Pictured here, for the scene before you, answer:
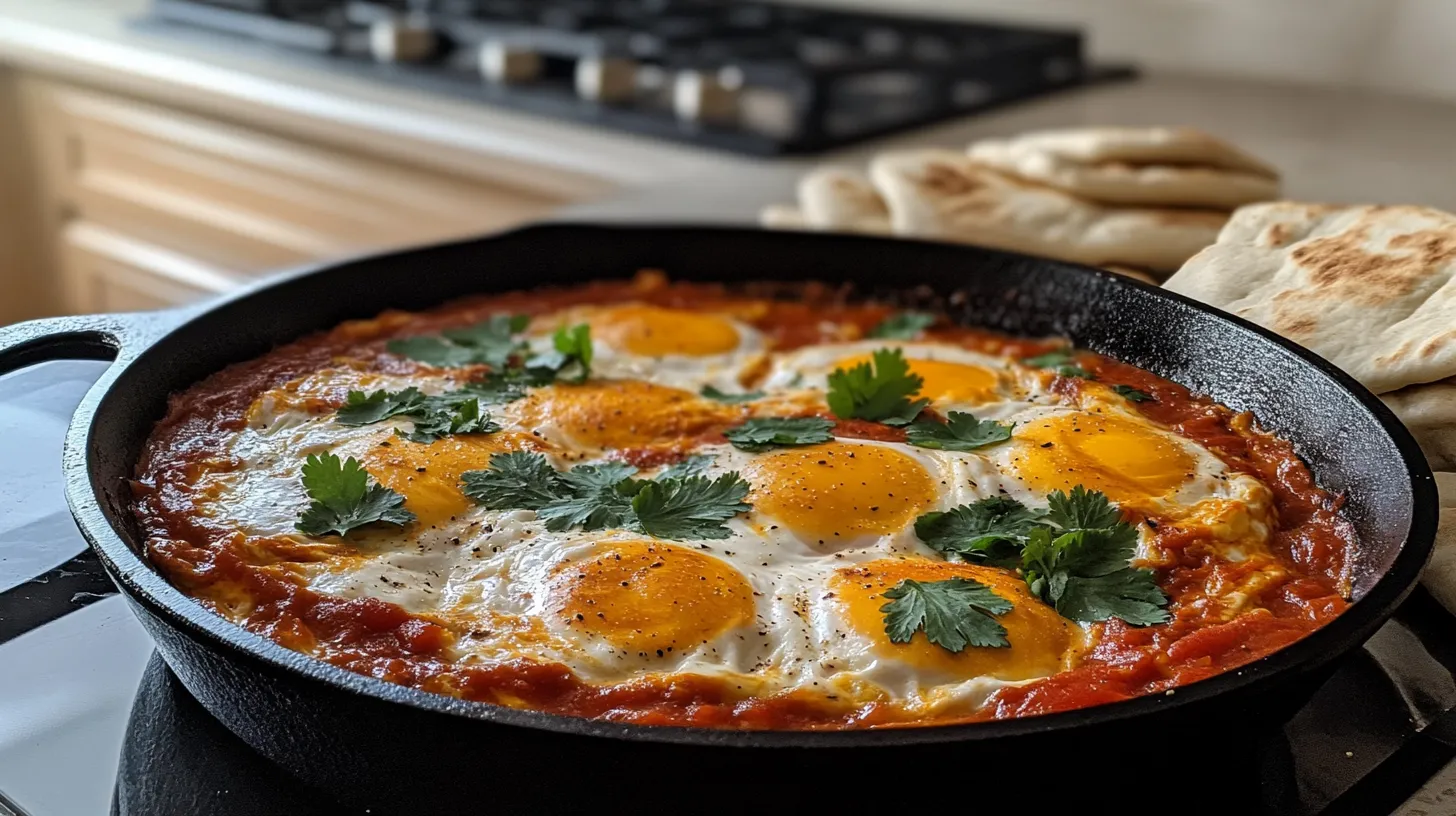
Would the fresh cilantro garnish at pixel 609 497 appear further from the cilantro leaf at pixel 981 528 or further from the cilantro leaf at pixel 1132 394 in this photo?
the cilantro leaf at pixel 1132 394

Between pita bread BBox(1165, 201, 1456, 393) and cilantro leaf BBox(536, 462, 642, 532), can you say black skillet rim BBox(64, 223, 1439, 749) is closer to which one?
pita bread BBox(1165, 201, 1456, 393)

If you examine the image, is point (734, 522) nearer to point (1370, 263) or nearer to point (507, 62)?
point (1370, 263)

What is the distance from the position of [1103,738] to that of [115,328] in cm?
136

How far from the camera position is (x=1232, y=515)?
5.34ft

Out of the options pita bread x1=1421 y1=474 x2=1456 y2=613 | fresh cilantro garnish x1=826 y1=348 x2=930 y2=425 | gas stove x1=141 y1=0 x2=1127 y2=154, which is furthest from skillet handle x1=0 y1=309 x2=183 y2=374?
gas stove x1=141 y1=0 x2=1127 y2=154

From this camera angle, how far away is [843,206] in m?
2.61

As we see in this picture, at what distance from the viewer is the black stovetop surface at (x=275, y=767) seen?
1.20m

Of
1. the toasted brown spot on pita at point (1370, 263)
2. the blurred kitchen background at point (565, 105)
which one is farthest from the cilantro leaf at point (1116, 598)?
the blurred kitchen background at point (565, 105)

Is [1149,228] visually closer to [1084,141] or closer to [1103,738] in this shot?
[1084,141]

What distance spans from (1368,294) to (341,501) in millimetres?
1352

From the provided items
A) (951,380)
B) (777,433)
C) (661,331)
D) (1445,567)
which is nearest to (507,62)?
(661,331)

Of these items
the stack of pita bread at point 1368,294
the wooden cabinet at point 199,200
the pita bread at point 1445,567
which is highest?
the stack of pita bread at point 1368,294

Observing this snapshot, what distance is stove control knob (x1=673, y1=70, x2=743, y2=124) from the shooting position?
11.8 feet

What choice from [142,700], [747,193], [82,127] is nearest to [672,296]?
[747,193]
